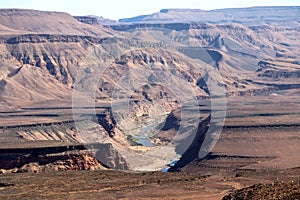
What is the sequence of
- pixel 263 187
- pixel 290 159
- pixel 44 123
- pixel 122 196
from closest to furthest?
pixel 263 187 → pixel 122 196 → pixel 290 159 → pixel 44 123

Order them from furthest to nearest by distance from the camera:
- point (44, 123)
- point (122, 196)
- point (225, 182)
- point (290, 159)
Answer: point (44, 123), point (290, 159), point (225, 182), point (122, 196)

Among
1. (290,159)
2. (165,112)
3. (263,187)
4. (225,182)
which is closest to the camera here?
(263,187)

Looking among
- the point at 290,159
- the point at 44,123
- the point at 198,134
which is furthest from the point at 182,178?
the point at 44,123

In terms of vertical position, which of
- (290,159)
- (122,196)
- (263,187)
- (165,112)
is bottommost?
(165,112)

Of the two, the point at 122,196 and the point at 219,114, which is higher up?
the point at 122,196

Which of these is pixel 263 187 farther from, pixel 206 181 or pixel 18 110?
pixel 18 110

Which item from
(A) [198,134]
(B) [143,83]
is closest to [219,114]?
(A) [198,134]

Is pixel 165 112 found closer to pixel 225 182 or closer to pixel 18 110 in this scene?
pixel 18 110

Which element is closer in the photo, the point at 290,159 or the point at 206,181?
the point at 206,181

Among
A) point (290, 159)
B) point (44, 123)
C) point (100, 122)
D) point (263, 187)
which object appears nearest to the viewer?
point (263, 187)
